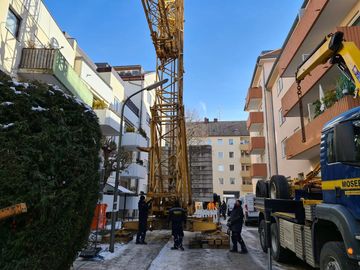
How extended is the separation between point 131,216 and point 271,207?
23.9m

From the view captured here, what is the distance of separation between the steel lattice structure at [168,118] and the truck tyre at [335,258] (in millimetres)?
9321

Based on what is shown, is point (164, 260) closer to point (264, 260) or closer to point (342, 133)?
point (264, 260)

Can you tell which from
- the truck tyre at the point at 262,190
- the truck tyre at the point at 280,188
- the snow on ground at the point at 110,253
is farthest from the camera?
the truck tyre at the point at 262,190

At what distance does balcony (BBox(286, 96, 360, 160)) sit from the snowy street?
5.27 metres

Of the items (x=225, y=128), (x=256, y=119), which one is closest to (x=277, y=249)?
(x=256, y=119)

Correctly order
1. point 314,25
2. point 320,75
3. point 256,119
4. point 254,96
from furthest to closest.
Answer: point 254,96
point 256,119
point 314,25
point 320,75

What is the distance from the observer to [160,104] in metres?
16.2

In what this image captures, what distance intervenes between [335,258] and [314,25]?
12018 mm

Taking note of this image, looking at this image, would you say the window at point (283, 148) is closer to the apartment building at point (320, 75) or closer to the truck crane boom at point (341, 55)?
the apartment building at point (320, 75)

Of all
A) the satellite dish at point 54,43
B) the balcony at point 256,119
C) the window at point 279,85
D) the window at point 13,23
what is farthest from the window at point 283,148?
the window at point 13,23

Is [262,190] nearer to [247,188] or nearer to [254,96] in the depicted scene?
[254,96]

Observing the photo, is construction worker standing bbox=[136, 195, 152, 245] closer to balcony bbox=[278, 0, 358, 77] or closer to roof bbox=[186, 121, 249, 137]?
balcony bbox=[278, 0, 358, 77]

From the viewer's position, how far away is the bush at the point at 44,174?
3305 millimetres

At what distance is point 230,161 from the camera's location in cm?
6256
